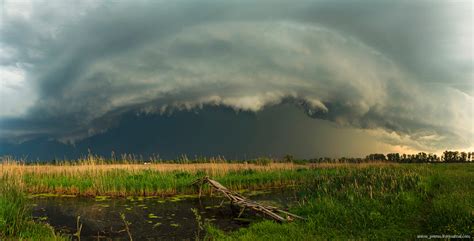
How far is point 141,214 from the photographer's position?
720 inches

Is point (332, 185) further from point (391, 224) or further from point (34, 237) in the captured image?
point (34, 237)

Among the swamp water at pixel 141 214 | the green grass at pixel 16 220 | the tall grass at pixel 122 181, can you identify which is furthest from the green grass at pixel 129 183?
the green grass at pixel 16 220

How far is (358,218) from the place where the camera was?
13445mm

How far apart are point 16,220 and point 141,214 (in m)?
6.39

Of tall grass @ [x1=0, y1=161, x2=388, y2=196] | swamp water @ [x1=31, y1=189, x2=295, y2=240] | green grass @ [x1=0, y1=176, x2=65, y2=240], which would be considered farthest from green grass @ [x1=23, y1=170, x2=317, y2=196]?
green grass @ [x1=0, y1=176, x2=65, y2=240]

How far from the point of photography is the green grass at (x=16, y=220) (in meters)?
12.1

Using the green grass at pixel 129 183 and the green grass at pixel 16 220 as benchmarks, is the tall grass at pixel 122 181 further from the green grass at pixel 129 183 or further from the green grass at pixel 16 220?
the green grass at pixel 16 220

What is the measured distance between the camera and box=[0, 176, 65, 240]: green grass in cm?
1206

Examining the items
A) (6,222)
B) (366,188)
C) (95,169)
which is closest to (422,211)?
(366,188)

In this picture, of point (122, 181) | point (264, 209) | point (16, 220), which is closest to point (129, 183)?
point (122, 181)

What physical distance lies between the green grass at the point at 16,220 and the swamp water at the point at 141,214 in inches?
73.9

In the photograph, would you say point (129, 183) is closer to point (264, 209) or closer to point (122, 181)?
point (122, 181)

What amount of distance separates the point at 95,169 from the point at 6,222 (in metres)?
16.0

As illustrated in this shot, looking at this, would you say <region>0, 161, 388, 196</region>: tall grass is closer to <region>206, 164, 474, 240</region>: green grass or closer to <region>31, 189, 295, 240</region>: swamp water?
<region>31, 189, 295, 240</region>: swamp water
